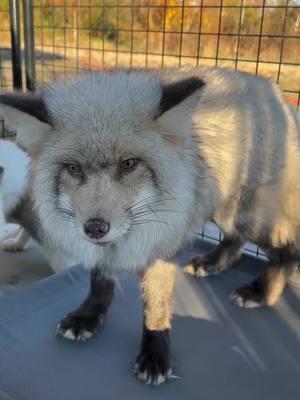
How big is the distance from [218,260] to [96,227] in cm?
123

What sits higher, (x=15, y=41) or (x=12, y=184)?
(x=15, y=41)

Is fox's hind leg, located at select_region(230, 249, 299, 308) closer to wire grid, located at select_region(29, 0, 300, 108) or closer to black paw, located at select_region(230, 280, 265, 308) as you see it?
black paw, located at select_region(230, 280, 265, 308)

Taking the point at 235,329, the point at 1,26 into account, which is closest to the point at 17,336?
the point at 235,329

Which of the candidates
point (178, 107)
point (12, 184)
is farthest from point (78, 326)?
point (12, 184)

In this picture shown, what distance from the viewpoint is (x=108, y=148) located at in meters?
1.19

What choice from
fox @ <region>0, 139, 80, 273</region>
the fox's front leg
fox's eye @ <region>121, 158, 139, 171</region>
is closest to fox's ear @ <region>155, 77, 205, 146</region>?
fox's eye @ <region>121, 158, 139, 171</region>

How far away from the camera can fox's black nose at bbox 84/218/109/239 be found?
3.66 feet

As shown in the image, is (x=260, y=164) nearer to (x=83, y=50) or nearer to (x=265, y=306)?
(x=265, y=306)

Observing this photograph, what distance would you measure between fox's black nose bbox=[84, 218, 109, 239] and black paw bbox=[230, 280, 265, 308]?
104 centimetres

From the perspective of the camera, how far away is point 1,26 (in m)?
4.00

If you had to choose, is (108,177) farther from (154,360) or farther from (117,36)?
(117,36)

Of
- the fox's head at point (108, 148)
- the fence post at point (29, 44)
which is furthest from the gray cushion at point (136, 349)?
the fence post at point (29, 44)

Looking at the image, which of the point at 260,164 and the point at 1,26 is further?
the point at 1,26

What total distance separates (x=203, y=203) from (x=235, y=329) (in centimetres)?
61
